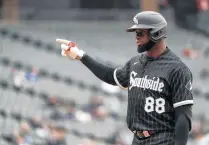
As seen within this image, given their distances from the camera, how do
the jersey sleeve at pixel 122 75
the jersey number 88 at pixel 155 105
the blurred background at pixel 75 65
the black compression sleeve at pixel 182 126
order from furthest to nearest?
the blurred background at pixel 75 65 < the jersey sleeve at pixel 122 75 < the jersey number 88 at pixel 155 105 < the black compression sleeve at pixel 182 126

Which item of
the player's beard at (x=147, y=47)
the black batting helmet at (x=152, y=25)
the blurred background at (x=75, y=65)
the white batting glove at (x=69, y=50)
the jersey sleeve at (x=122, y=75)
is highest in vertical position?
the black batting helmet at (x=152, y=25)

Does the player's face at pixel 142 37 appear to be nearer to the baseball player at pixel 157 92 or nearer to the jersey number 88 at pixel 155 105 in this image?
the baseball player at pixel 157 92

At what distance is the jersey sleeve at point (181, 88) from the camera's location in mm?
4328

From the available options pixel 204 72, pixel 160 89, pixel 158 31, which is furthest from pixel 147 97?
pixel 204 72

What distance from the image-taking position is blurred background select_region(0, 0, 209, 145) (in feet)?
44.0

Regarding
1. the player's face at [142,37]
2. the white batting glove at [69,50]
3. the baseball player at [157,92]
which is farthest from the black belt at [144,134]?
the white batting glove at [69,50]

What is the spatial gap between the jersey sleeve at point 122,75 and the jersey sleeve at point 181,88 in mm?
499

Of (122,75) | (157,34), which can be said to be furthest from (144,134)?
(157,34)

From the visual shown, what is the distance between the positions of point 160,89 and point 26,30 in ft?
41.6

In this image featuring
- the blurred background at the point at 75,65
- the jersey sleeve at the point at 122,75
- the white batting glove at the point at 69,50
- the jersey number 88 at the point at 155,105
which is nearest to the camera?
the jersey number 88 at the point at 155,105

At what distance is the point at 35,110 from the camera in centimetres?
1386

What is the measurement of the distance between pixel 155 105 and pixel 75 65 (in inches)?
467

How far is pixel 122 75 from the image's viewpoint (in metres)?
4.85

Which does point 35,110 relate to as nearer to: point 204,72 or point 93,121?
point 93,121
